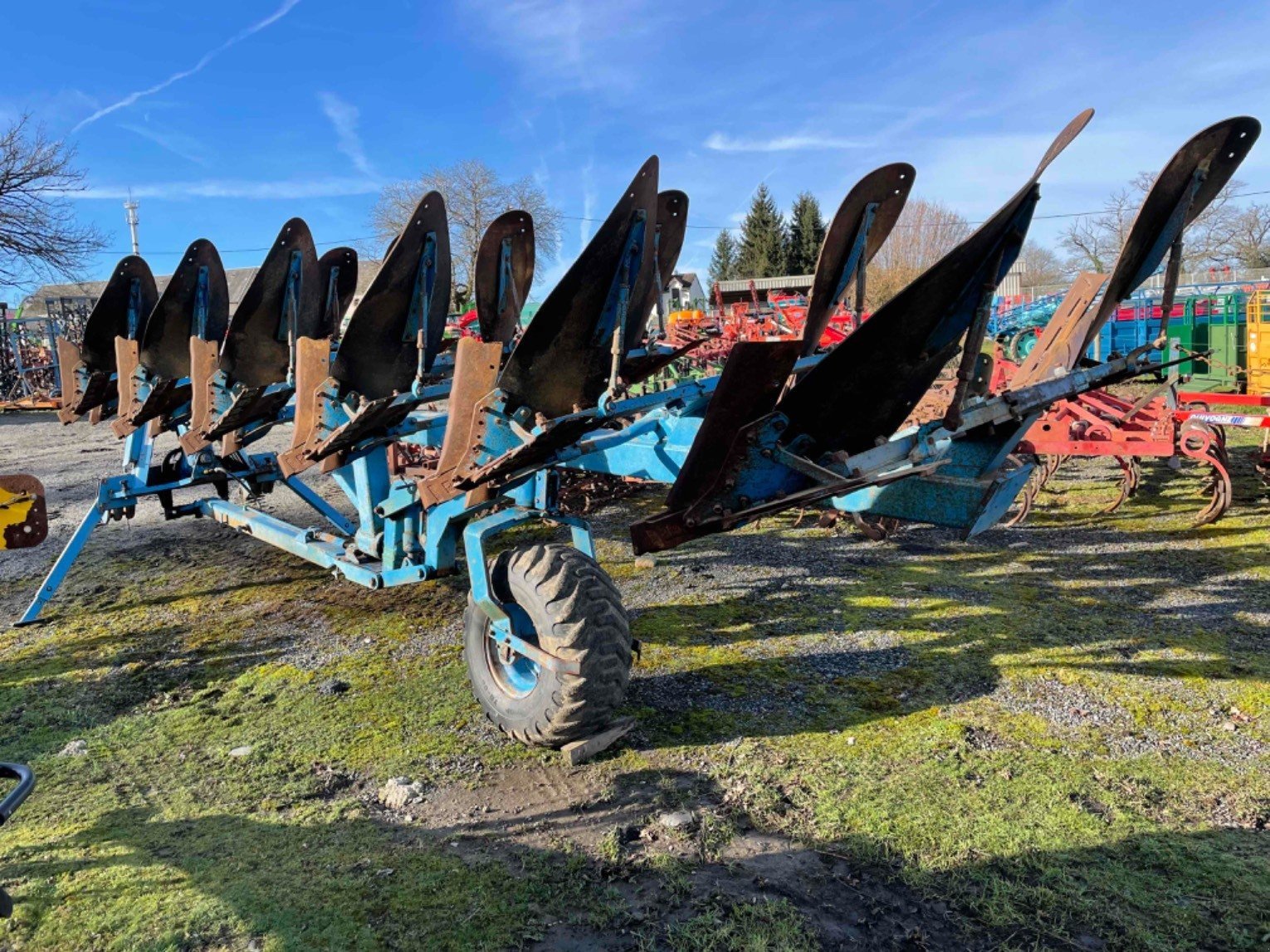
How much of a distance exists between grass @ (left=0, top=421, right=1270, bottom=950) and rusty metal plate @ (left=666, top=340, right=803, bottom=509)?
4.00ft

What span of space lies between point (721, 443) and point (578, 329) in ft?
2.54

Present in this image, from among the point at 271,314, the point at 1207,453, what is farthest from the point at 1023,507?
the point at 271,314

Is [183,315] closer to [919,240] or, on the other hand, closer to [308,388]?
[308,388]

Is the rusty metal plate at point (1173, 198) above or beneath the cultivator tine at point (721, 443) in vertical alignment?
above

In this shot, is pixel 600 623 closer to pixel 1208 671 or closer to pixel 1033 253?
pixel 1208 671

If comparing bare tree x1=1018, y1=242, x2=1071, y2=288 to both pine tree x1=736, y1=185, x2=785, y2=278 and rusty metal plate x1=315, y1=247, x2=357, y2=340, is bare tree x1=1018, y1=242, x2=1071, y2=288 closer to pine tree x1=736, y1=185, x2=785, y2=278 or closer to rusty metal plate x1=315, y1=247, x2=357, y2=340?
pine tree x1=736, y1=185, x2=785, y2=278

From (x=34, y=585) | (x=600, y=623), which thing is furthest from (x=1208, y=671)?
(x=34, y=585)


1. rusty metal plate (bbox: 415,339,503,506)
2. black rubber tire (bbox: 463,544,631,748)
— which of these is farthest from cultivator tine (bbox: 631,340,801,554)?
rusty metal plate (bbox: 415,339,503,506)

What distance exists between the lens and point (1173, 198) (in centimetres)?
301

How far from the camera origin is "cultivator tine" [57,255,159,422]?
20.1 feet

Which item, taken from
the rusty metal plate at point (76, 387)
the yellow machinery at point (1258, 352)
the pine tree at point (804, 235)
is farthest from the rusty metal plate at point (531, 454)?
the pine tree at point (804, 235)

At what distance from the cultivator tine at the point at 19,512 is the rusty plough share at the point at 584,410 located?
1.49 metres

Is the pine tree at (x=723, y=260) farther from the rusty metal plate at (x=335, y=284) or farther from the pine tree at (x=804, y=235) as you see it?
the rusty metal plate at (x=335, y=284)

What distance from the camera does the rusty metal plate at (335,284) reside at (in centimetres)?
573
